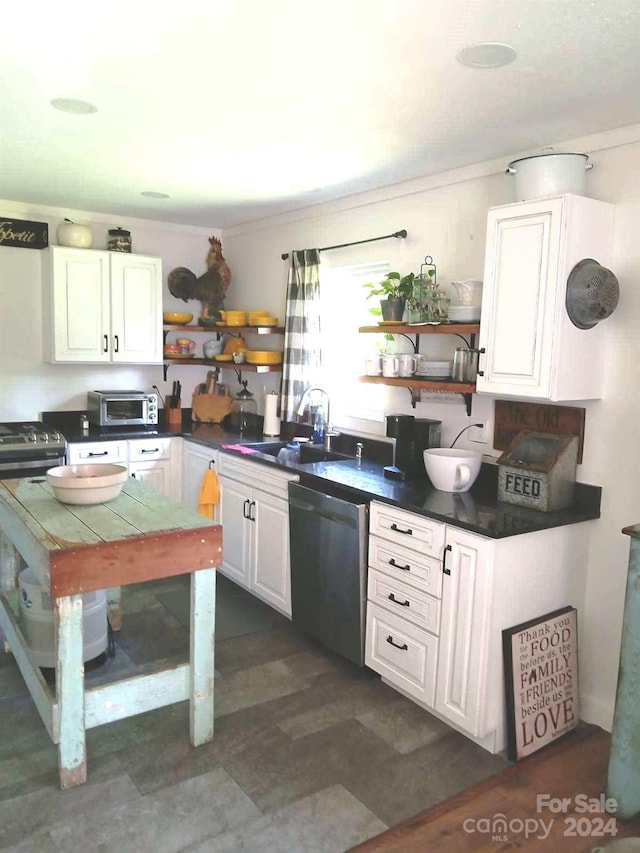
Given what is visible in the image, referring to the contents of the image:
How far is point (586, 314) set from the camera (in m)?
2.58

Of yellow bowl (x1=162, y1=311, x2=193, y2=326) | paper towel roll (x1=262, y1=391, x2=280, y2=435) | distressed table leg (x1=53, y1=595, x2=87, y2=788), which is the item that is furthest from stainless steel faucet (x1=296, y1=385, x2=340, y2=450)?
distressed table leg (x1=53, y1=595, x2=87, y2=788)

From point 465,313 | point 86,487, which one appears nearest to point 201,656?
point 86,487

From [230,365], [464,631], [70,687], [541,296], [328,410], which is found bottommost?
[70,687]

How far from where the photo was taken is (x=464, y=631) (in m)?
2.56

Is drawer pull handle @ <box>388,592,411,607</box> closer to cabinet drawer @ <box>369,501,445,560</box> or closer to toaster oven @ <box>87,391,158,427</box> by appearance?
cabinet drawer @ <box>369,501,445,560</box>

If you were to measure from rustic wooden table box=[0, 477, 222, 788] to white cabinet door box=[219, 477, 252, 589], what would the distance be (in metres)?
1.22

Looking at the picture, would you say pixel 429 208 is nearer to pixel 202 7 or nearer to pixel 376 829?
pixel 202 7

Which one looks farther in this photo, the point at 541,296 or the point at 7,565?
the point at 7,565

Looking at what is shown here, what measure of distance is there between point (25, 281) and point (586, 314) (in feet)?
12.6

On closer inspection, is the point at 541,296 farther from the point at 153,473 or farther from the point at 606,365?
the point at 153,473

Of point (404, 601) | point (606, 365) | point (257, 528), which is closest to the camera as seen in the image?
point (606, 365)

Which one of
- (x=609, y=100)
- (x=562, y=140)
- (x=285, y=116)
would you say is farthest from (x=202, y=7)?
(x=562, y=140)

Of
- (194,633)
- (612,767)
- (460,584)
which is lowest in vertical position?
(612,767)

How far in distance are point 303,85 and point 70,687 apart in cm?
227
